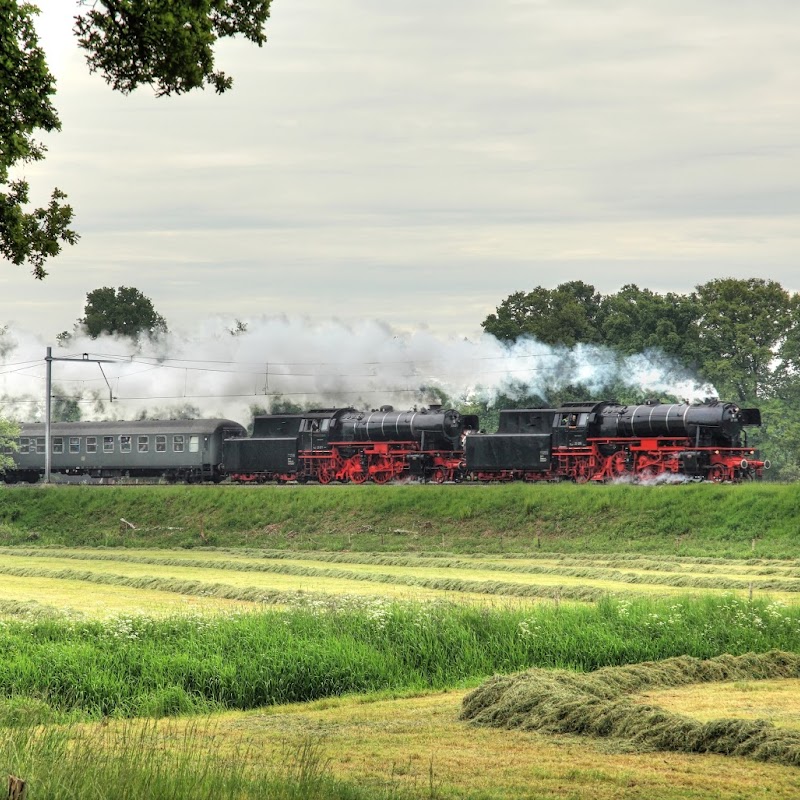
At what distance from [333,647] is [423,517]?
35.4m

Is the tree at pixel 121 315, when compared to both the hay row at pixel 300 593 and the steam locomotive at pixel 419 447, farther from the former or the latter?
the hay row at pixel 300 593

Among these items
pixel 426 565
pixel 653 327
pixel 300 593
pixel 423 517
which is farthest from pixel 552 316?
pixel 300 593

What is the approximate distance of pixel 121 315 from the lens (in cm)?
13012

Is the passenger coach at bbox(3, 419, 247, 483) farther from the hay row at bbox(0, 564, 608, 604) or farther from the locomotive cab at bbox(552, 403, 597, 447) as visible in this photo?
the hay row at bbox(0, 564, 608, 604)

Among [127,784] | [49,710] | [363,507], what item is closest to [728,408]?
[363,507]

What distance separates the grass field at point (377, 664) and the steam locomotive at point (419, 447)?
8071 mm

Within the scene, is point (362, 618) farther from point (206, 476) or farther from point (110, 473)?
point (110, 473)

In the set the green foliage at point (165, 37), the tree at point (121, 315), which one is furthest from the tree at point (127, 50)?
the tree at point (121, 315)

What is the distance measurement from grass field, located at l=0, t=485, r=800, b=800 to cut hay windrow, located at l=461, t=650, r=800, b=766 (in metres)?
0.19

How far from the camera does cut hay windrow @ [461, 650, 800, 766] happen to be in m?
15.8

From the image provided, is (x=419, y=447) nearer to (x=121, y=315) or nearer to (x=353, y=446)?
(x=353, y=446)

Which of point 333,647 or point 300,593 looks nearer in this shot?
point 333,647

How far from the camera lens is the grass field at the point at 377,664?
45.9 ft

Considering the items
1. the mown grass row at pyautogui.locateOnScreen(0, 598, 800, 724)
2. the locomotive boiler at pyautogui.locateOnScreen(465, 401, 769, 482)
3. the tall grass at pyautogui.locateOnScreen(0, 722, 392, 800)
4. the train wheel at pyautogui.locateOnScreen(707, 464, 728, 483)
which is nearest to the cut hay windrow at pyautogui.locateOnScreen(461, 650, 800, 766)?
the mown grass row at pyautogui.locateOnScreen(0, 598, 800, 724)
